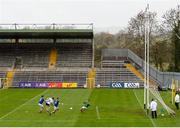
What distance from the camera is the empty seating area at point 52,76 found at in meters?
64.4

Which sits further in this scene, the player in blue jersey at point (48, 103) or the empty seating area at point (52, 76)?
the empty seating area at point (52, 76)

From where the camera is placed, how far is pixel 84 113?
1436 inches

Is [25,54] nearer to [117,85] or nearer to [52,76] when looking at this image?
[52,76]

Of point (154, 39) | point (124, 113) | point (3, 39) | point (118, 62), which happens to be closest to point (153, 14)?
point (154, 39)

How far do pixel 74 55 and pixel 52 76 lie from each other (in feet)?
21.7

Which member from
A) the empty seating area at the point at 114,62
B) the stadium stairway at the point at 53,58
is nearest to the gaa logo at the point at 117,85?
the empty seating area at the point at 114,62

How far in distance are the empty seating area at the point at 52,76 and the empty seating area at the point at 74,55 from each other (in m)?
2.58

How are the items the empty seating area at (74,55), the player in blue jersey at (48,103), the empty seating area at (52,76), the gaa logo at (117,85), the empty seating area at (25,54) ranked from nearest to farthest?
the player in blue jersey at (48,103) < the gaa logo at (117,85) < the empty seating area at (52,76) < the empty seating area at (74,55) < the empty seating area at (25,54)

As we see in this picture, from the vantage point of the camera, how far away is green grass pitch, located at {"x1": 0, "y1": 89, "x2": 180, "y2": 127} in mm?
31234

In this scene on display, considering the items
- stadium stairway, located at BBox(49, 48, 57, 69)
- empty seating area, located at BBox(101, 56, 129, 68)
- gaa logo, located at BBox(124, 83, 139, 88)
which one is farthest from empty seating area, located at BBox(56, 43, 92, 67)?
gaa logo, located at BBox(124, 83, 139, 88)

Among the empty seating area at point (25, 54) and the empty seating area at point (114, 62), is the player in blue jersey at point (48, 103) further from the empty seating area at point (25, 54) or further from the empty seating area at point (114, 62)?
the empty seating area at point (114, 62)

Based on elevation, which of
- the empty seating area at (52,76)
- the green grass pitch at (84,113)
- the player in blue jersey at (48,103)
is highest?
the empty seating area at (52,76)

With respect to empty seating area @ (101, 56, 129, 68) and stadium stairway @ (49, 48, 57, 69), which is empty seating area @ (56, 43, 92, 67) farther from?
empty seating area @ (101, 56, 129, 68)

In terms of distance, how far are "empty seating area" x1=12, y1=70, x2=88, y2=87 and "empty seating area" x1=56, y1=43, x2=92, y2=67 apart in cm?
258
